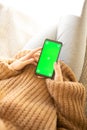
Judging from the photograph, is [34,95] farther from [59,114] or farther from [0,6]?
[0,6]

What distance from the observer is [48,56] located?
1024mm

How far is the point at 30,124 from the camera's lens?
868mm

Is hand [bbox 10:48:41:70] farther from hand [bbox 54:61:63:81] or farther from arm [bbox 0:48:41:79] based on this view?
hand [bbox 54:61:63:81]

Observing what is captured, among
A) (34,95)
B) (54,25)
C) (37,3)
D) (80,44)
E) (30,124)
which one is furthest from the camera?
(37,3)

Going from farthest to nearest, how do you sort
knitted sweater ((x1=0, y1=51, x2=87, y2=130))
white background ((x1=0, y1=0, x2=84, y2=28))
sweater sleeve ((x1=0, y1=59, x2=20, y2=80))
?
white background ((x1=0, y1=0, x2=84, y2=28)) → sweater sleeve ((x1=0, y1=59, x2=20, y2=80)) → knitted sweater ((x1=0, y1=51, x2=87, y2=130))

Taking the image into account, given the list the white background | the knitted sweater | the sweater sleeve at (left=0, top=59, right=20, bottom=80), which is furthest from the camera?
the white background

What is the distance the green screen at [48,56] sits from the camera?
102 centimetres

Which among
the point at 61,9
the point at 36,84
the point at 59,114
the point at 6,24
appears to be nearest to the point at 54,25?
the point at 61,9

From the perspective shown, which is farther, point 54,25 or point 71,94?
point 54,25

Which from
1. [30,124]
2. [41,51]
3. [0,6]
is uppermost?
[0,6]

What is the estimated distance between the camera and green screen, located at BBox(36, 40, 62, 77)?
3.34 ft

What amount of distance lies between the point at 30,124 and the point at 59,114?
12 cm

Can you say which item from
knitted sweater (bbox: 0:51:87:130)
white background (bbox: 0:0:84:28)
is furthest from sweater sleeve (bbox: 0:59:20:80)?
white background (bbox: 0:0:84:28)

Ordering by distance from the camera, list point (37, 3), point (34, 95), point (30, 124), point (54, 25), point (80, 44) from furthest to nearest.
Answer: point (37, 3)
point (54, 25)
point (80, 44)
point (34, 95)
point (30, 124)
